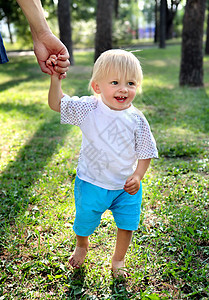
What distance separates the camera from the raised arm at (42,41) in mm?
1736

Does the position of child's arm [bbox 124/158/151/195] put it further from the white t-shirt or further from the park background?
the park background

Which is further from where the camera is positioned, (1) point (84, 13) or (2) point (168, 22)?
(2) point (168, 22)

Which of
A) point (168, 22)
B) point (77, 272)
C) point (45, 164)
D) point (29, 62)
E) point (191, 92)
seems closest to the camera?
point (77, 272)

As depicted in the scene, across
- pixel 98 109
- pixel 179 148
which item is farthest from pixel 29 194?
pixel 179 148

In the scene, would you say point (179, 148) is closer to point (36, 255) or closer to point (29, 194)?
point (29, 194)

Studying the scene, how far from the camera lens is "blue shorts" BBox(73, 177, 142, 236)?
73.1 inches

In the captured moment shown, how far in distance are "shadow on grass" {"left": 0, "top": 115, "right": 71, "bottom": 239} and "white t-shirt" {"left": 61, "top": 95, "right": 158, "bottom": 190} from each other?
1.13 meters

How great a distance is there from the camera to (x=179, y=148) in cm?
407

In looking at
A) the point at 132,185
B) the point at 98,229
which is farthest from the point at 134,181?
the point at 98,229

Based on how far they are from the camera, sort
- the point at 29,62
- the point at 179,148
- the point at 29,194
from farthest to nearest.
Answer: the point at 29,62, the point at 179,148, the point at 29,194

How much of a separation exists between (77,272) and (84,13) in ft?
95.3

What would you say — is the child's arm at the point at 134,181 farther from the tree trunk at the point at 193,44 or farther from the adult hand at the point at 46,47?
the tree trunk at the point at 193,44

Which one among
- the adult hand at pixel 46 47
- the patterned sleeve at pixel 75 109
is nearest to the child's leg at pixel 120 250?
the patterned sleeve at pixel 75 109

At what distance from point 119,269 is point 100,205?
48 cm
